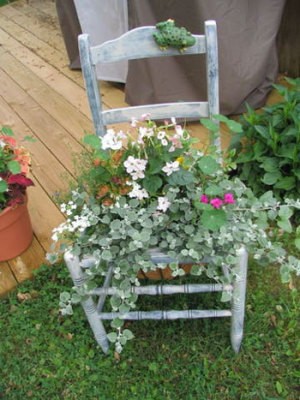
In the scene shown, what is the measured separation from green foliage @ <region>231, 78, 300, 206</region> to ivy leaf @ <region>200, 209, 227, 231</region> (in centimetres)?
82

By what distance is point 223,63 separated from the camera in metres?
2.19

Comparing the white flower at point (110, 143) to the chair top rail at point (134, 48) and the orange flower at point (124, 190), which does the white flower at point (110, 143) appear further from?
the chair top rail at point (134, 48)

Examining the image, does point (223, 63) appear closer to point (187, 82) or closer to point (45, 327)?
point (187, 82)

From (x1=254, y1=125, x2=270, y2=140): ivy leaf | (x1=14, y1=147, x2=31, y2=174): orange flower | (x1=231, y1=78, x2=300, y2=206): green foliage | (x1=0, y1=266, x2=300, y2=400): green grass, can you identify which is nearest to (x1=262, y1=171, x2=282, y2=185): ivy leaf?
(x1=231, y1=78, x2=300, y2=206): green foliage

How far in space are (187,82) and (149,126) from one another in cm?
134

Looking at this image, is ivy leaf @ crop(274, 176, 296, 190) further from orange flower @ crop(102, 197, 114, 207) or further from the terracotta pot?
the terracotta pot

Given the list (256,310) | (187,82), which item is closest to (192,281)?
(256,310)

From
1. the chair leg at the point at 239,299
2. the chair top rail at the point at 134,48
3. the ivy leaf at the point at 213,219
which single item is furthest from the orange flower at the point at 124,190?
the chair top rail at the point at 134,48

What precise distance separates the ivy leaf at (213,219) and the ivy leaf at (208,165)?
0.10m

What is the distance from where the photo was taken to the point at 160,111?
1.38m

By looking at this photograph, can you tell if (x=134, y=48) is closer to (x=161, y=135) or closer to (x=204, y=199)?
(x=161, y=135)

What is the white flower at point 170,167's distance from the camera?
3.34ft

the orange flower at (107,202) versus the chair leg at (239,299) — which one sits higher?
the orange flower at (107,202)

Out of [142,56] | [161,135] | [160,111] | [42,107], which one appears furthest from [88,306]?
[42,107]
